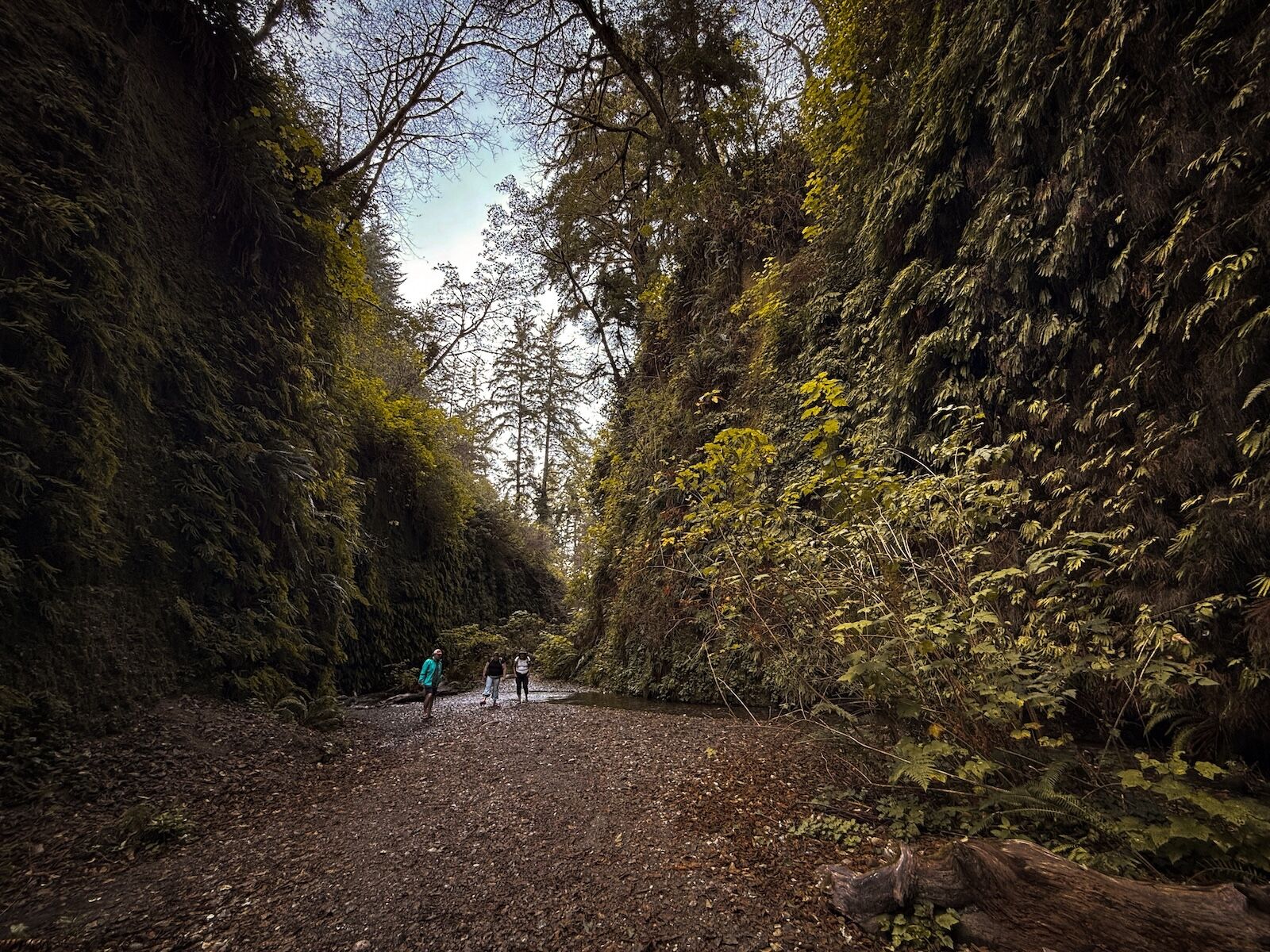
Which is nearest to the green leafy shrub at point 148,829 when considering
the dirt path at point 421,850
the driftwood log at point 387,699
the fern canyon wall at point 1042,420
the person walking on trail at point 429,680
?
the dirt path at point 421,850

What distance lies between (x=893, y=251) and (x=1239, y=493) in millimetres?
4429

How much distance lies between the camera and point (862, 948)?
244 cm

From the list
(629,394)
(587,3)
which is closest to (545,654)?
(629,394)

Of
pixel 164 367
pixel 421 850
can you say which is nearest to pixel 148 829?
pixel 421 850

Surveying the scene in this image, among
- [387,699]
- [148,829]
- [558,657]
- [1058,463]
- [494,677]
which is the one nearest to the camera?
[148,829]

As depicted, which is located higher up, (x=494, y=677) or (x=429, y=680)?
(x=429, y=680)

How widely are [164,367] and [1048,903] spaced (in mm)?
9240

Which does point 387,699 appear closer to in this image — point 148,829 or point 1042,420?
point 148,829

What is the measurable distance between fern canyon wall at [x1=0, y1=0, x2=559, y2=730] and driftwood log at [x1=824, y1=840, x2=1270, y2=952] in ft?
21.3

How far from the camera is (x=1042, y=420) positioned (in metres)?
→ 4.57

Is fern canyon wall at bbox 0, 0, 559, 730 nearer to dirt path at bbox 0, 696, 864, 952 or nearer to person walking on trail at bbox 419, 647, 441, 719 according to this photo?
dirt path at bbox 0, 696, 864, 952

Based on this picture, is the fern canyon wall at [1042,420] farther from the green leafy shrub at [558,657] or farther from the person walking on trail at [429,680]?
the green leafy shrub at [558,657]

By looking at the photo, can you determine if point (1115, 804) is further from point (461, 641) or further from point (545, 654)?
point (461, 641)

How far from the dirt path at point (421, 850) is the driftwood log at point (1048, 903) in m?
0.38
